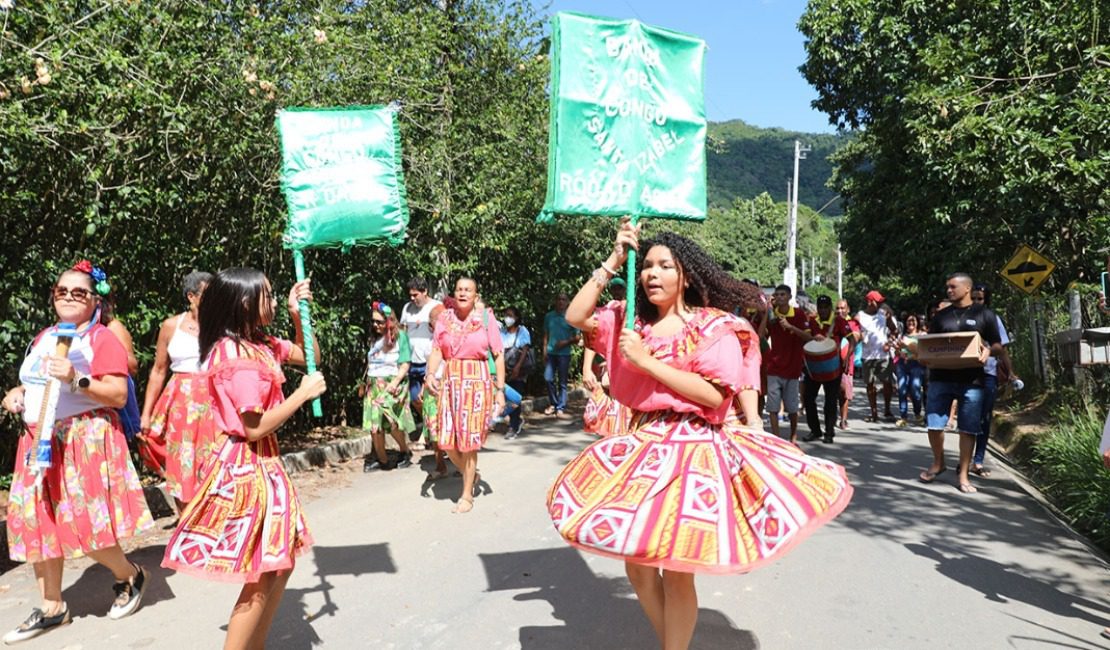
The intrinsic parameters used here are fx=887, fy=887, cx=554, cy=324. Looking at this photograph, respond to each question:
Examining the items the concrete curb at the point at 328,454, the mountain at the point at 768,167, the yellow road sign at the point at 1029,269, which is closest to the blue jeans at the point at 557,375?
the concrete curb at the point at 328,454

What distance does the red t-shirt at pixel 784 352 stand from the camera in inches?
393

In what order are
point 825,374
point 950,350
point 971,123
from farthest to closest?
point 825,374
point 971,123
point 950,350

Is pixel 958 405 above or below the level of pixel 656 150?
below

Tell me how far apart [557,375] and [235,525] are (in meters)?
10.2

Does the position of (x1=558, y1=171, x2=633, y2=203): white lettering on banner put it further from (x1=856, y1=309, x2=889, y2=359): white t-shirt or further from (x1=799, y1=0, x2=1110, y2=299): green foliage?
(x1=856, y1=309, x2=889, y2=359): white t-shirt

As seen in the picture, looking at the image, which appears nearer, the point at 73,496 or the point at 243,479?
the point at 243,479

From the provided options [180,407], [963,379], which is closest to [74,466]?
[180,407]

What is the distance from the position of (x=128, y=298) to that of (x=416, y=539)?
10.5 feet

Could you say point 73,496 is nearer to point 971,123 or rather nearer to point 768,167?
point 971,123

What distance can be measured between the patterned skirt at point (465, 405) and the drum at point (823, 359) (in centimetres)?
476

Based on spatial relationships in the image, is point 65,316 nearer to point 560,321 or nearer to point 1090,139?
point 1090,139

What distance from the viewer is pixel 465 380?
23.7ft

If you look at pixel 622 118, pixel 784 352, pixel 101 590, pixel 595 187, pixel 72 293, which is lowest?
pixel 101 590

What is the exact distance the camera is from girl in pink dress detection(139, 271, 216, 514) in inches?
218
